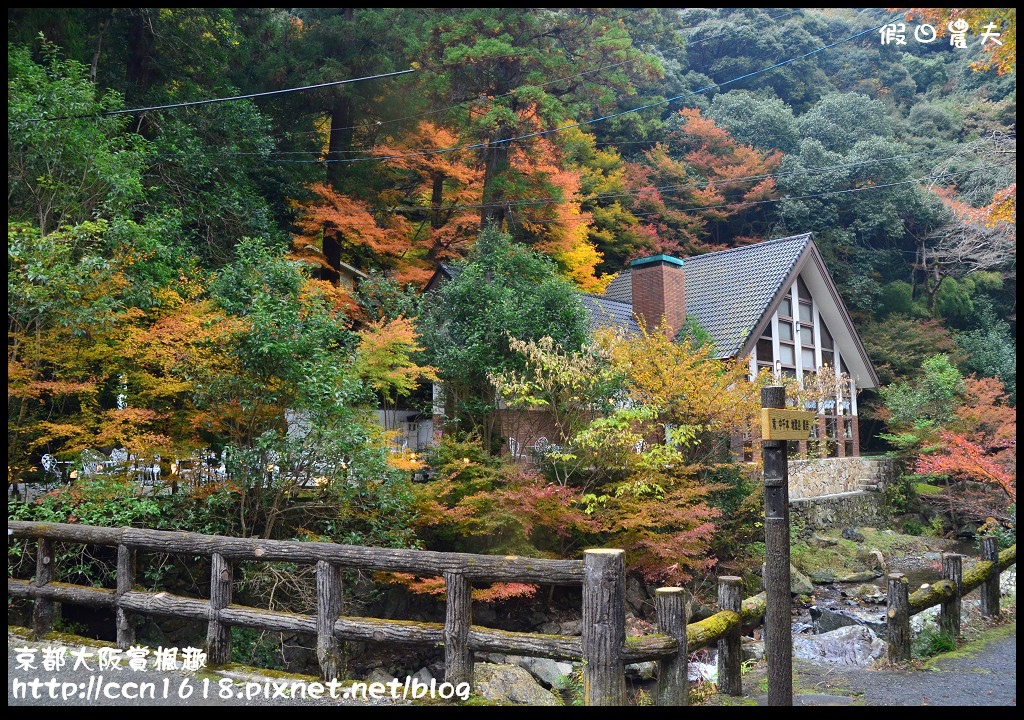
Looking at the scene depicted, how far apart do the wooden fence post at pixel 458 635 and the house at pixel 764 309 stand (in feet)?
42.4

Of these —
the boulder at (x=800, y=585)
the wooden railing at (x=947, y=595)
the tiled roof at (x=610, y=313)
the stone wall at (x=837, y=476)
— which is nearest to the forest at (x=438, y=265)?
the stone wall at (x=837, y=476)

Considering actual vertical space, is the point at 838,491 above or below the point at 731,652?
above

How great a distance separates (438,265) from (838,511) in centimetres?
1156

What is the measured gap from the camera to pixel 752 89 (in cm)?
3419

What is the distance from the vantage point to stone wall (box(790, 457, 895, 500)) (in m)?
17.9

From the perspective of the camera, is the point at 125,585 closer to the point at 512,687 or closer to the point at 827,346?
the point at 512,687

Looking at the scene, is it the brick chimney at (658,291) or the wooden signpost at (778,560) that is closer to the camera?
the wooden signpost at (778,560)

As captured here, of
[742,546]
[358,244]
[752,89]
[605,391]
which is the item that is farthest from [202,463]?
[752,89]

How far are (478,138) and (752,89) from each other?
59.4 feet

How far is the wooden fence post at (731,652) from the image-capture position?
6.82 metres

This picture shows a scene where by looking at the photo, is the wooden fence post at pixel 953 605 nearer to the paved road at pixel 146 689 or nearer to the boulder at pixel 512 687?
the boulder at pixel 512 687

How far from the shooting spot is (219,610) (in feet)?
20.3

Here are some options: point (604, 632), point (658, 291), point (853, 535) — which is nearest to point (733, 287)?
point (658, 291)

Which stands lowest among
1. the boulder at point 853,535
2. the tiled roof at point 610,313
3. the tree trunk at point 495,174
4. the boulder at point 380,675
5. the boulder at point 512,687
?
the boulder at point 380,675
